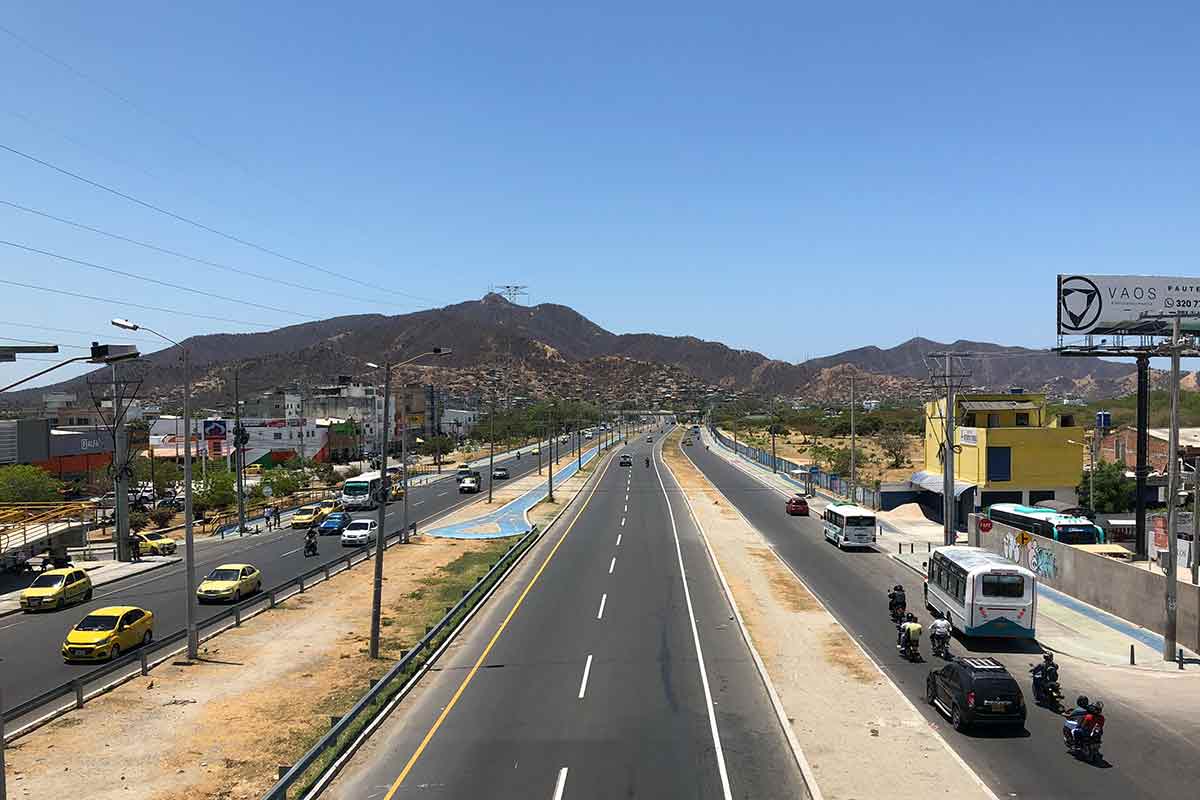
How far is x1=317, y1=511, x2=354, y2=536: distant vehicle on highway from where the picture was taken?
189ft

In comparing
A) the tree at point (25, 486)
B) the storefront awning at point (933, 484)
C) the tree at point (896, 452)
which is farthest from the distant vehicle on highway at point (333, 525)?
the tree at point (896, 452)

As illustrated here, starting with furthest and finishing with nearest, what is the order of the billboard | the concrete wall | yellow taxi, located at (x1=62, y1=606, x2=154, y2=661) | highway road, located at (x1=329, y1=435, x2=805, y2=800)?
the billboard
the concrete wall
yellow taxi, located at (x1=62, y1=606, x2=154, y2=661)
highway road, located at (x1=329, y1=435, x2=805, y2=800)

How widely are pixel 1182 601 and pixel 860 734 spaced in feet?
49.7

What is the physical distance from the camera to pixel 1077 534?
124ft

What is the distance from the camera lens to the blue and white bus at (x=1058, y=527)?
37.8 m

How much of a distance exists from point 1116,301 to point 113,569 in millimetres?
55412

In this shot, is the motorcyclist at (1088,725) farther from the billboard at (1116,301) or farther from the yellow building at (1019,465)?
the yellow building at (1019,465)

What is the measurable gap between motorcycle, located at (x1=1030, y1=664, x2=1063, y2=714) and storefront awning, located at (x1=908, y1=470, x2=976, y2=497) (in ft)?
123

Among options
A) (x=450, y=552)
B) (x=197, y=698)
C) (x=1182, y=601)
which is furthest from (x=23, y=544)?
(x=1182, y=601)

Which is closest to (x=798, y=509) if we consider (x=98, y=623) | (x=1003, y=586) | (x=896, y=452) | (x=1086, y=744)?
(x=1003, y=586)

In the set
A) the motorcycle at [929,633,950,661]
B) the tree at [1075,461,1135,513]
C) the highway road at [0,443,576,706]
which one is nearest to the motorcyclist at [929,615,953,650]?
the motorcycle at [929,633,950,661]

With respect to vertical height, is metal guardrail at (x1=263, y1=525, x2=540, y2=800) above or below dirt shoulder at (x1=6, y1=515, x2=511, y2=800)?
above

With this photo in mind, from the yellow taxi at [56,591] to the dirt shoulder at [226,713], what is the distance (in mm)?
8855

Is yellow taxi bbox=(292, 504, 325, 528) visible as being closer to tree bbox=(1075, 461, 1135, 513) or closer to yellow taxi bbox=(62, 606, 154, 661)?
yellow taxi bbox=(62, 606, 154, 661)
